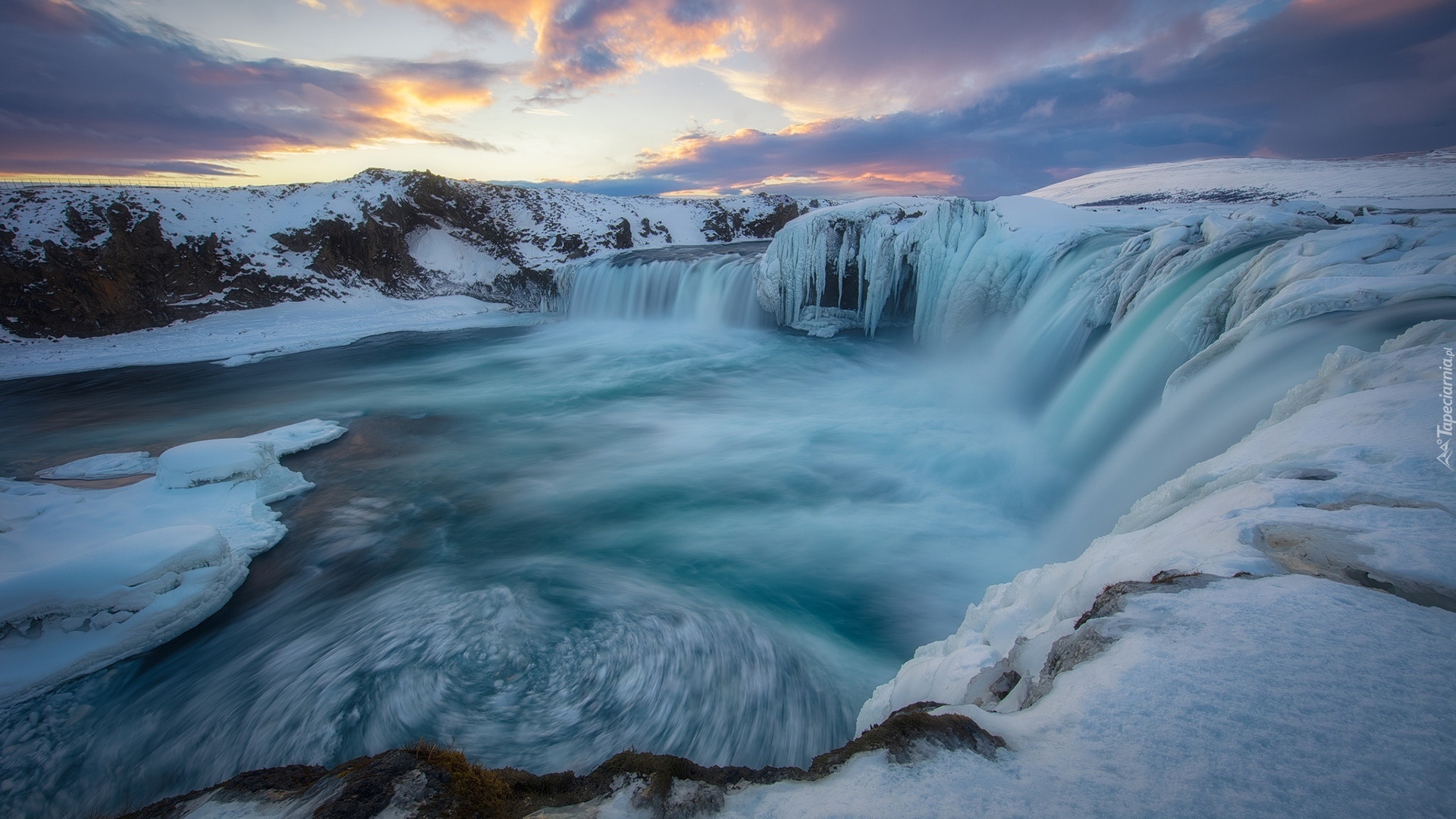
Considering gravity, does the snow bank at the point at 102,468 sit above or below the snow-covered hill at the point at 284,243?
below

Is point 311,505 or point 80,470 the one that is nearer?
point 311,505

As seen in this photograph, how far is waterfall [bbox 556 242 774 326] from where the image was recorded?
59.9 feet

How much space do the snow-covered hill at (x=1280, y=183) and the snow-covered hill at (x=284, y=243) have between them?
22673 millimetres

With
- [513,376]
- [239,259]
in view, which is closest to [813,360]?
[513,376]

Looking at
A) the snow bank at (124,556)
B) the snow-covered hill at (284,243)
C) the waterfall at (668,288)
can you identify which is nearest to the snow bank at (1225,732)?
the snow bank at (124,556)

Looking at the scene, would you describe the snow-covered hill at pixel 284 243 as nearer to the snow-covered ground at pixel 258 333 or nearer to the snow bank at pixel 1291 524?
the snow-covered ground at pixel 258 333

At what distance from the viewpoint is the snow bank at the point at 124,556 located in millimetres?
3930

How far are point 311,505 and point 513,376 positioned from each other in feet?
25.0

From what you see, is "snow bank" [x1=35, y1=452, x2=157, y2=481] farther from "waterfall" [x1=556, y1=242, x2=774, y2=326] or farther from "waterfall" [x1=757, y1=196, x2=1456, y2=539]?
"waterfall" [x1=556, y1=242, x2=774, y2=326]

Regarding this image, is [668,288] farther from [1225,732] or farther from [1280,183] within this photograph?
[1280,183]

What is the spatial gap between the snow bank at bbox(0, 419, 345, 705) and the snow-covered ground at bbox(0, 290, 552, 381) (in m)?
11.7

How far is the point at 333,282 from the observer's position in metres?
24.1

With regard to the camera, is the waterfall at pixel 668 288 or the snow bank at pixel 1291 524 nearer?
the snow bank at pixel 1291 524

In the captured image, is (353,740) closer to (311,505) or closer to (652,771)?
(652,771)
